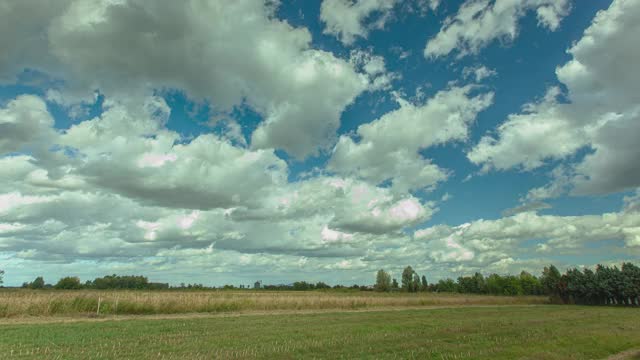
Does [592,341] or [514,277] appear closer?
[592,341]

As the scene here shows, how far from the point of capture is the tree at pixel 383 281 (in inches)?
7601

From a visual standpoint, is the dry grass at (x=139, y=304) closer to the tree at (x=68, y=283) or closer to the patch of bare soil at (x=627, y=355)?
the patch of bare soil at (x=627, y=355)

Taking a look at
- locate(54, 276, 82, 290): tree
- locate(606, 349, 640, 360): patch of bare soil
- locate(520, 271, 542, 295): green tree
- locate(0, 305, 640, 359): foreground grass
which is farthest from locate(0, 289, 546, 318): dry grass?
locate(520, 271, 542, 295): green tree

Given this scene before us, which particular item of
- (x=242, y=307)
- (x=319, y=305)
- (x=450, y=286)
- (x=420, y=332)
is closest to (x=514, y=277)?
(x=450, y=286)


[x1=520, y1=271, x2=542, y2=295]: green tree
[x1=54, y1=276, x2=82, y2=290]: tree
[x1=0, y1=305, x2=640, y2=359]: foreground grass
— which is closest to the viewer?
[x1=0, y1=305, x2=640, y2=359]: foreground grass

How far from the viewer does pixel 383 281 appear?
637 feet

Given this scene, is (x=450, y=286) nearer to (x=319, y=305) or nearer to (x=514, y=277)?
(x=514, y=277)

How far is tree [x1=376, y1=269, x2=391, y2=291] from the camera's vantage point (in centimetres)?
19307

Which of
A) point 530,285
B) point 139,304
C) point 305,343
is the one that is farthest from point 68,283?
point 530,285

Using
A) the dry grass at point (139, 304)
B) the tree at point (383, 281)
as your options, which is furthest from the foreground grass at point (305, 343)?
the tree at point (383, 281)

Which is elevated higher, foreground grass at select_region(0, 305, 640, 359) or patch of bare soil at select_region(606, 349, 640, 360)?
foreground grass at select_region(0, 305, 640, 359)

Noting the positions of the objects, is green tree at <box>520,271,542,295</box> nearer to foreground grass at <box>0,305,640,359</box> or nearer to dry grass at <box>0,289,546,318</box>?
dry grass at <box>0,289,546,318</box>

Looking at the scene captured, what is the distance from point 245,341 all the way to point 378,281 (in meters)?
181

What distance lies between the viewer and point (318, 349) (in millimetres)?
19125
